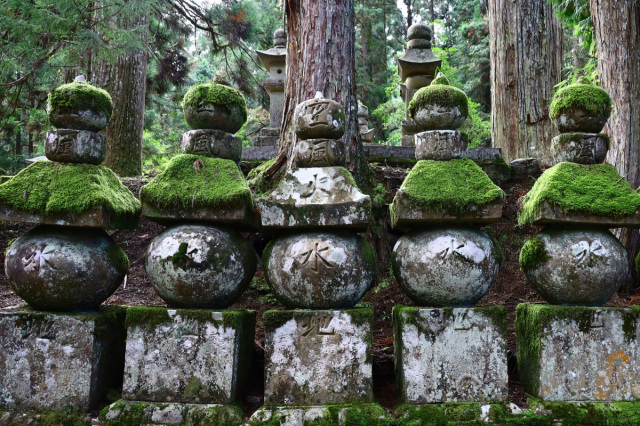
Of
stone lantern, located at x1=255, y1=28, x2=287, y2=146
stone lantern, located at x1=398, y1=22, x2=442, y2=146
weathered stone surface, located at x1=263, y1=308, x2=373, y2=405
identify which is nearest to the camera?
weathered stone surface, located at x1=263, y1=308, x2=373, y2=405

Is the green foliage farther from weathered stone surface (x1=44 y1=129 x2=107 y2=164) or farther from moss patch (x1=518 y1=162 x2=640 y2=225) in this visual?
weathered stone surface (x1=44 y1=129 x2=107 y2=164)

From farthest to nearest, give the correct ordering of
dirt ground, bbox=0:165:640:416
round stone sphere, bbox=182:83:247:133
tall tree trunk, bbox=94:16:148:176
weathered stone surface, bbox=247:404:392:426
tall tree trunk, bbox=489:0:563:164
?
tall tree trunk, bbox=94:16:148:176 → tall tree trunk, bbox=489:0:563:164 → dirt ground, bbox=0:165:640:416 → round stone sphere, bbox=182:83:247:133 → weathered stone surface, bbox=247:404:392:426

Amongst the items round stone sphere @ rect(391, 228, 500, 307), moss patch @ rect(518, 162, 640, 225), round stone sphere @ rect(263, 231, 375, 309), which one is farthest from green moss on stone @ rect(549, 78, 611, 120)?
round stone sphere @ rect(263, 231, 375, 309)

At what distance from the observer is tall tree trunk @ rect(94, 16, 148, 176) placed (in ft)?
27.7

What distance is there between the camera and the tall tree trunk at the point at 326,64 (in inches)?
181

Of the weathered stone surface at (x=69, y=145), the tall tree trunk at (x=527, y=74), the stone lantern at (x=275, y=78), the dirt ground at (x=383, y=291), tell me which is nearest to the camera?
the weathered stone surface at (x=69, y=145)

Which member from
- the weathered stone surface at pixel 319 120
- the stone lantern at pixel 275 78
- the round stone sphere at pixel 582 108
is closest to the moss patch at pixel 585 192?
the round stone sphere at pixel 582 108

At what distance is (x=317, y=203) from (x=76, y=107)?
1516mm

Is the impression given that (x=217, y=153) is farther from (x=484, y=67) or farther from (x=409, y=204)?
(x=484, y=67)

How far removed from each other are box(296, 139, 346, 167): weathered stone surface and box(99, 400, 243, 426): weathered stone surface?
1394mm

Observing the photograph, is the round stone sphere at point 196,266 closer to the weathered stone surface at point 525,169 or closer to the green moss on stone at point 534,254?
the green moss on stone at point 534,254

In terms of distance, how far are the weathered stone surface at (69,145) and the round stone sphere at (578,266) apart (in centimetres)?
266

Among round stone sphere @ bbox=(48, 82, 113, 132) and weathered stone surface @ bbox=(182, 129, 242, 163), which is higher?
round stone sphere @ bbox=(48, 82, 113, 132)

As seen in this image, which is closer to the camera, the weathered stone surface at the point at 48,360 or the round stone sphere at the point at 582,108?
the weathered stone surface at the point at 48,360
